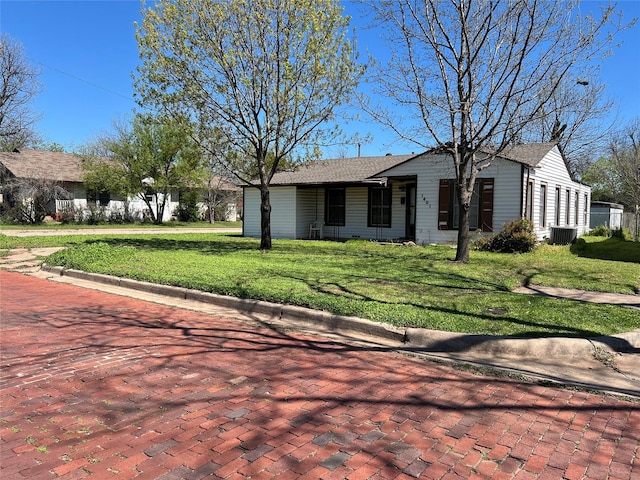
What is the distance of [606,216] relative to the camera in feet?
101

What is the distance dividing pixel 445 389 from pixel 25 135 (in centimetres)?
3821

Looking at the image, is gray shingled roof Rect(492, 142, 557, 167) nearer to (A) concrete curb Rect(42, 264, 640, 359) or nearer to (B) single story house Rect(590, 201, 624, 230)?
(A) concrete curb Rect(42, 264, 640, 359)

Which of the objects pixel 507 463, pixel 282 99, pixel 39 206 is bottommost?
pixel 507 463

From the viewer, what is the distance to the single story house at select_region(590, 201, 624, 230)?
101 feet

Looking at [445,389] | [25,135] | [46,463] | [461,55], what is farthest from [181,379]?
[25,135]

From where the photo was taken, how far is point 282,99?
1423 centimetres

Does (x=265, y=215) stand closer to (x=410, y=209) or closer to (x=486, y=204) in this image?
(x=410, y=209)

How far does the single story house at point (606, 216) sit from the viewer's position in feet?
101

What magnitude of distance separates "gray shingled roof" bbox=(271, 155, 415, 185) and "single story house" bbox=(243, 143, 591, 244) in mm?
49

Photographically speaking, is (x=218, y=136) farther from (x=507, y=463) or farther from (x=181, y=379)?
(x=507, y=463)

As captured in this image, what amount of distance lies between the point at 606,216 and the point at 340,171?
18.9 m

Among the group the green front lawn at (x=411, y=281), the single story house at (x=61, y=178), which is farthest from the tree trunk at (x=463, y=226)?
the single story house at (x=61, y=178)

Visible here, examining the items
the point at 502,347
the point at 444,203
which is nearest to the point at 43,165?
the point at 444,203

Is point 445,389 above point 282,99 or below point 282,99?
below
